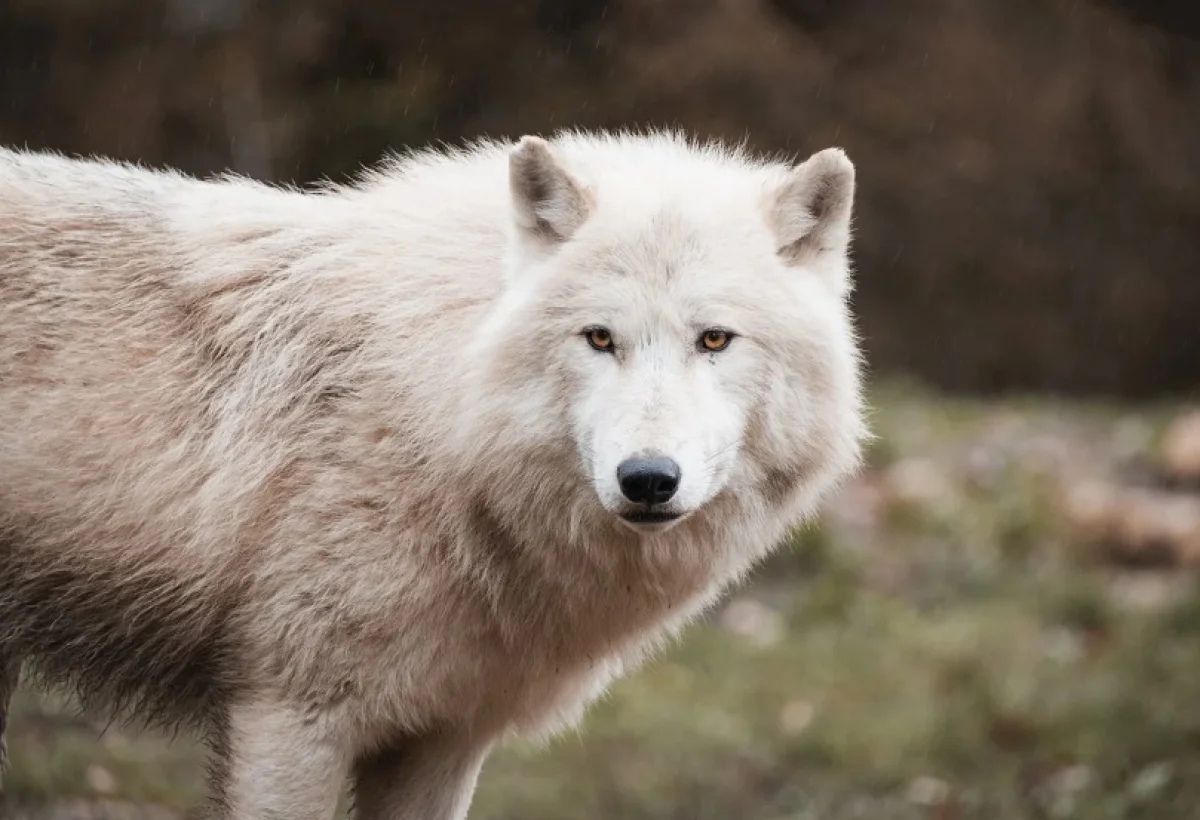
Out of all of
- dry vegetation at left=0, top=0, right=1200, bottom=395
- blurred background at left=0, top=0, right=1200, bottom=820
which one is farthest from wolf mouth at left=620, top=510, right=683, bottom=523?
dry vegetation at left=0, top=0, right=1200, bottom=395

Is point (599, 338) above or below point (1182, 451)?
above

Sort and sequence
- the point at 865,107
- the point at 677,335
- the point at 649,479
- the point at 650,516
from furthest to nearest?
the point at 865,107 < the point at 677,335 < the point at 650,516 < the point at 649,479

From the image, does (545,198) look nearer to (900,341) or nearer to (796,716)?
(796,716)

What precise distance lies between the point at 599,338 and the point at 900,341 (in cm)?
1094

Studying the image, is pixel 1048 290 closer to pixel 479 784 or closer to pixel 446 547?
pixel 479 784

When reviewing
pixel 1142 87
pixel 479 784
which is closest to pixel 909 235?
pixel 1142 87

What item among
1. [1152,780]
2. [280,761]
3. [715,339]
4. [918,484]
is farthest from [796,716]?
[715,339]

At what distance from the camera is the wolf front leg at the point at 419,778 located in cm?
423

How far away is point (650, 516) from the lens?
3.41m

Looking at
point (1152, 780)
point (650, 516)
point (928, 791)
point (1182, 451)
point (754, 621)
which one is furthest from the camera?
point (1182, 451)

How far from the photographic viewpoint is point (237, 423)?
13.1 feet

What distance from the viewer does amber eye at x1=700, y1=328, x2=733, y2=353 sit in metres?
3.60

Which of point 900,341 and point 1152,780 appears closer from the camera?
point 1152,780

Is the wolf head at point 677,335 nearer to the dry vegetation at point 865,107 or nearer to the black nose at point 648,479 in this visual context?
the black nose at point 648,479
